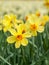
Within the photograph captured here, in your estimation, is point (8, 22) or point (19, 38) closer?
point (19, 38)

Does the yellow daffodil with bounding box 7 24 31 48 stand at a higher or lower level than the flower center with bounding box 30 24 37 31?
lower

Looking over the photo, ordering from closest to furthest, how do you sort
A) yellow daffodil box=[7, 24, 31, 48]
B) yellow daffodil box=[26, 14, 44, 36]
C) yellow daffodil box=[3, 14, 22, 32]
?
yellow daffodil box=[7, 24, 31, 48] → yellow daffodil box=[26, 14, 44, 36] → yellow daffodil box=[3, 14, 22, 32]

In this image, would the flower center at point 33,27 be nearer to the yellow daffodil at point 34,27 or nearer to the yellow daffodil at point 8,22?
the yellow daffodil at point 34,27

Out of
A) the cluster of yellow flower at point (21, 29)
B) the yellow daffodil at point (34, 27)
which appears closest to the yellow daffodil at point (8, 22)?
the cluster of yellow flower at point (21, 29)

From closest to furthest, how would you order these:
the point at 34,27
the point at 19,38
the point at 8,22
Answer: the point at 19,38
the point at 34,27
the point at 8,22

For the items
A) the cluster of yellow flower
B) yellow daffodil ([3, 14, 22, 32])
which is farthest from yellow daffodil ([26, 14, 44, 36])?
yellow daffodil ([3, 14, 22, 32])

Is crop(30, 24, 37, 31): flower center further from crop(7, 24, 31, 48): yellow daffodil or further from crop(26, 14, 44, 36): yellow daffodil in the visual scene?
crop(7, 24, 31, 48): yellow daffodil

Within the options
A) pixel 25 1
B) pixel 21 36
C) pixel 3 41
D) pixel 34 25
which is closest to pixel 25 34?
pixel 21 36

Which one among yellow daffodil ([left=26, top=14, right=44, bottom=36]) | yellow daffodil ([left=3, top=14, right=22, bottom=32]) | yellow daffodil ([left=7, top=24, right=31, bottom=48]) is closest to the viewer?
yellow daffodil ([left=7, top=24, right=31, bottom=48])

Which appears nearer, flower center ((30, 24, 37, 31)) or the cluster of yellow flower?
the cluster of yellow flower

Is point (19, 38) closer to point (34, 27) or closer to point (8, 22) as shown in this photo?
point (34, 27)

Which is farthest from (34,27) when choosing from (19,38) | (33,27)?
(19,38)

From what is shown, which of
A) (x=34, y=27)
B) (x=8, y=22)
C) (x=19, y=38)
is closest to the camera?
(x=19, y=38)
